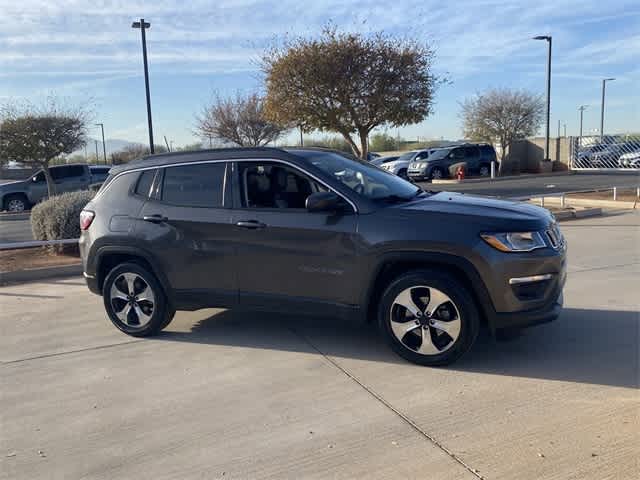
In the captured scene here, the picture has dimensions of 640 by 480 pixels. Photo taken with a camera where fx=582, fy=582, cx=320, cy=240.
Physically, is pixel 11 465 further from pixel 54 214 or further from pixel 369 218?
pixel 54 214

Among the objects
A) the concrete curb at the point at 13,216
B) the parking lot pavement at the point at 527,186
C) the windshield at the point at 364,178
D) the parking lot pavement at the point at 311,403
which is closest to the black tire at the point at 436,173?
the parking lot pavement at the point at 527,186

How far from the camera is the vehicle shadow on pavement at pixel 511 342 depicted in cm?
439

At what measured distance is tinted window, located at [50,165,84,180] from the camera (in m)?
22.4

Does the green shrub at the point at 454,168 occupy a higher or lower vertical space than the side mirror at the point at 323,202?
lower

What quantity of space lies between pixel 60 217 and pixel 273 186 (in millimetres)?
6474

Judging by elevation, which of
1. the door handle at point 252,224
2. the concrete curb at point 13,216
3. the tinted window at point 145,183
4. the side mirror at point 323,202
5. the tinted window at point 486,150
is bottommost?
the concrete curb at point 13,216

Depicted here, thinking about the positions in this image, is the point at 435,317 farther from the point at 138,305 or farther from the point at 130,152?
the point at 130,152

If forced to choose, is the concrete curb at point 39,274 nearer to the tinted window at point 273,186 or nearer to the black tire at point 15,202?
the tinted window at point 273,186

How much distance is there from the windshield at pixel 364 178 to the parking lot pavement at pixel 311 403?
1323 mm

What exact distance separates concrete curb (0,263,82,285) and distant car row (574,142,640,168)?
28320 millimetres

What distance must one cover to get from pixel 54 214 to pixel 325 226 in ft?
23.7

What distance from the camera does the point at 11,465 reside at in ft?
11.2

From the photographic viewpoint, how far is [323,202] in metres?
4.55

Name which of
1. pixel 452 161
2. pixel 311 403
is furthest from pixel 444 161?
pixel 311 403
